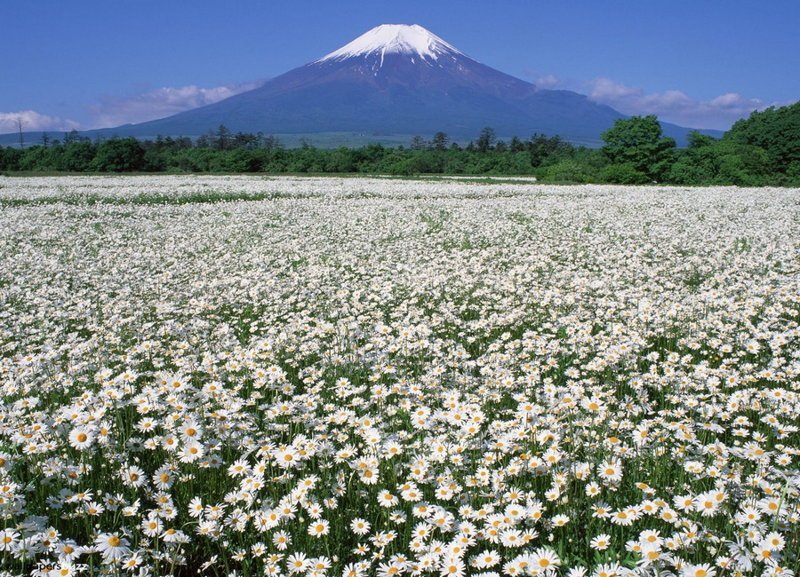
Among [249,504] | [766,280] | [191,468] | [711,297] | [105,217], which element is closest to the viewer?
[249,504]

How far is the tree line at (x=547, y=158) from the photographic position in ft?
178

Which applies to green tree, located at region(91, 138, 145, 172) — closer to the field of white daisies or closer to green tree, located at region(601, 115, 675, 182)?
green tree, located at region(601, 115, 675, 182)

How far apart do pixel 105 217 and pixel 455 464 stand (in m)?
21.4

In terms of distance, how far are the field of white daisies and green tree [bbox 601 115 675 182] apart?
54.4 metres

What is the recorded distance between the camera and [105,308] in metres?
7.91

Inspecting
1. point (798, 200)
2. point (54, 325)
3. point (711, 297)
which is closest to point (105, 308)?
point (54, 325)

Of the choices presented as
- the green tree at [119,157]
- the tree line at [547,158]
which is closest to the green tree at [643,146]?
the tree line at [547,158]

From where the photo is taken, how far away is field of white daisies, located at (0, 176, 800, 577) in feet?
9.12

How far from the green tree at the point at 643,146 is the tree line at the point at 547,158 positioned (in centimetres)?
10

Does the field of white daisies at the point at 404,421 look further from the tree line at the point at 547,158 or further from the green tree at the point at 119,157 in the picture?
the green tree at the point at 119,157

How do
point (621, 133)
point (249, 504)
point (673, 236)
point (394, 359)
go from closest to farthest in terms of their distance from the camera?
point (249, 504)
point (394, 359)
point (673, 236)
point (621, 133)

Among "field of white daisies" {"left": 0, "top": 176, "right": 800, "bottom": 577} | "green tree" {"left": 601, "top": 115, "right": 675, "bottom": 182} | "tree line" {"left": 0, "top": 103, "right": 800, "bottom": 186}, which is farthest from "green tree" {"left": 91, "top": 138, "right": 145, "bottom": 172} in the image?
"field of white daisies" {"left": 0, "top": 176, "right": 800, "bottom": 577}

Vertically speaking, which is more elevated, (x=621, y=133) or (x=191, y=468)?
(x=621, y=133)

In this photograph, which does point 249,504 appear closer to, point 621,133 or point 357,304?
point 357,304
